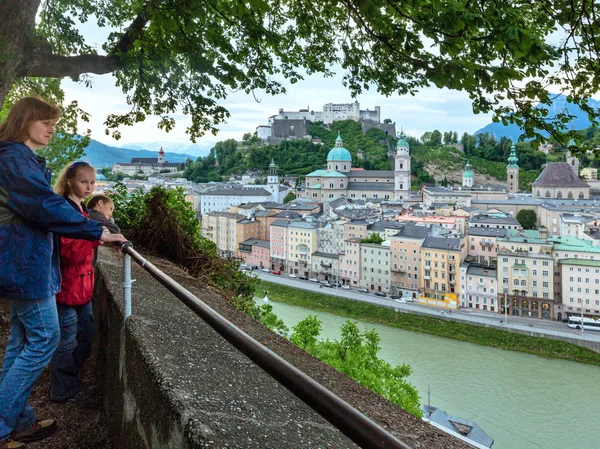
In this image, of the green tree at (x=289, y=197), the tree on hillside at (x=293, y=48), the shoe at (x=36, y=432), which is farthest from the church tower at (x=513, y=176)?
the shoe at (x=36, y=432)

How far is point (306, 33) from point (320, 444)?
2.63 metres

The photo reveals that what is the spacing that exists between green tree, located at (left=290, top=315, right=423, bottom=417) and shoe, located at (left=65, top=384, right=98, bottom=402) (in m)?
4.40

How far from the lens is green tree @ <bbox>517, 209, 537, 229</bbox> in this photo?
3144cm

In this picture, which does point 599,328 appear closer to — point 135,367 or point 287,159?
point 135,367

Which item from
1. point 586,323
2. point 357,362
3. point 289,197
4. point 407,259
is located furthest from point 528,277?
point 289,197

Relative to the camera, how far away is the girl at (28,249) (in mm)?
1044

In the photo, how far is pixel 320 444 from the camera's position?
839mm

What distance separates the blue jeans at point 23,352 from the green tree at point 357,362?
15.5 feet

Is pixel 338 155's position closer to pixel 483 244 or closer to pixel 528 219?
pixel 528 219

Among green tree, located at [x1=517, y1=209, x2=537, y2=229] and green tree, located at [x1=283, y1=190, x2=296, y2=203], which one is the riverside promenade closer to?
green tree, located at [x1=517, y1=209, x2=537, y2=229]

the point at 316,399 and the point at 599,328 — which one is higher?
the point at 316,399

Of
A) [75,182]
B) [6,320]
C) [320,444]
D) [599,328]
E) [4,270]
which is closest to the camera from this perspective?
[320,444]

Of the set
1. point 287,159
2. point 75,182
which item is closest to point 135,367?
point 75,182

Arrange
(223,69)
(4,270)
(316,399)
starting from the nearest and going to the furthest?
(316,399) < (4,270) < (223,69)
